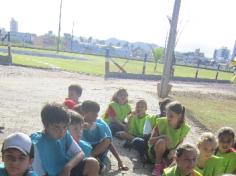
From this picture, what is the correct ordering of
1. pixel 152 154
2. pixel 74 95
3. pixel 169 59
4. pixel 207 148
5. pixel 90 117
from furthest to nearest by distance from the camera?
pixel 169 59 < pixel 74 95 < pixel 152 154 < pixel 90 117 < pixel 207 148

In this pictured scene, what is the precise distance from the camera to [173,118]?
5422 millimetres

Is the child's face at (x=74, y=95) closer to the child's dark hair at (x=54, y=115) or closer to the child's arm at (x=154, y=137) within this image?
the child's arm at (x=154, y=137)

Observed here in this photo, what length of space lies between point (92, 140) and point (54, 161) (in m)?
1.47

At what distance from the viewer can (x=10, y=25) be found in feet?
269

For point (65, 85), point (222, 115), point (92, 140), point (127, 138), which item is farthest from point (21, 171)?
point (65, 85)

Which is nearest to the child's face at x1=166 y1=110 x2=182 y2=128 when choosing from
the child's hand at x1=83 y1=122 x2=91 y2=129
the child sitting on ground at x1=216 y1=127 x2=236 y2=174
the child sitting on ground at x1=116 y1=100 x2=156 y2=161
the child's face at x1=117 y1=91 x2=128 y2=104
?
the child sitting on ground at x1=216 y1=127 x2=236 y2=174

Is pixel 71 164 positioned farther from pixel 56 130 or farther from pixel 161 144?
pixel 161 144

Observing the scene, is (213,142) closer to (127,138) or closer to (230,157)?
(230,157)

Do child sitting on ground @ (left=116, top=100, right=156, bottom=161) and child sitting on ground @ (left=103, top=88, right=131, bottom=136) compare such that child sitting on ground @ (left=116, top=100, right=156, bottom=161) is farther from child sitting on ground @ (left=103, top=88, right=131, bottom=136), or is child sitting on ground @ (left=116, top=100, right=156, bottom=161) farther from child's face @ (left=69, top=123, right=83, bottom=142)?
child's face @ (left=69, top=123, right=83, bottom=142)

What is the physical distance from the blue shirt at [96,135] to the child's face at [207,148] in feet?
4.32

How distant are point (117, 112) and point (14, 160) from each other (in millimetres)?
4329

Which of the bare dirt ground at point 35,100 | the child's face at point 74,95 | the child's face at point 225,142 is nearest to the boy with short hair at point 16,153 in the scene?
the bare dirt ground at point 35,100

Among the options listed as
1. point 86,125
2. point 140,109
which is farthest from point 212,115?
point 86,125

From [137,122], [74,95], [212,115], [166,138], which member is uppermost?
[74,95]
